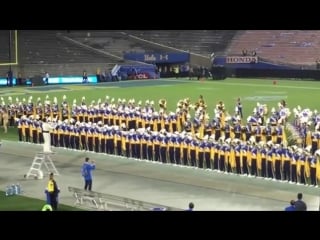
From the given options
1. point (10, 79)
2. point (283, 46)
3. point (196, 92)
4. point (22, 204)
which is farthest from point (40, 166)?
point (283, 46)

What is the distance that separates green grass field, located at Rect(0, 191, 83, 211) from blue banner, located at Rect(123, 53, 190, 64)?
32509 mm

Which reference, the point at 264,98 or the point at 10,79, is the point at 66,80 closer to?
the point at 10,79

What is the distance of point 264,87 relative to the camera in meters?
38.6

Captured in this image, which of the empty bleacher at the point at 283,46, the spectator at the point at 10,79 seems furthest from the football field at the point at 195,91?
the empty bleacher at the point at 283,46

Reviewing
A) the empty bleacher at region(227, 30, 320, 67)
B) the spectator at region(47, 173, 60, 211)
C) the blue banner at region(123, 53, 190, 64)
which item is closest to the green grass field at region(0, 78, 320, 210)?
the blue banner at region(123, 53, 190, 64)

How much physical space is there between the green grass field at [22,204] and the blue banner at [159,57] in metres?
32.5

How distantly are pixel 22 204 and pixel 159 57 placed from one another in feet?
110

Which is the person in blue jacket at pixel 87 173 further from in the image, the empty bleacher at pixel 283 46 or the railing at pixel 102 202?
the empty bleacher at pixel 283 46

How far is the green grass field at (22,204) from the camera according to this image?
47.0ft

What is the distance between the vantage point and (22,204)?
14.7 metres

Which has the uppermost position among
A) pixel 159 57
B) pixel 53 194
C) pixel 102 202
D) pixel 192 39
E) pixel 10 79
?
pixel 192 39

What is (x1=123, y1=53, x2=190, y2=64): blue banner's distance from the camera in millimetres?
47500

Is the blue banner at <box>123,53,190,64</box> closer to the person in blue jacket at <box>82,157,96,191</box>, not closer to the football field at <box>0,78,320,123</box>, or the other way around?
the football field at <box>0,78,320,123</box>
